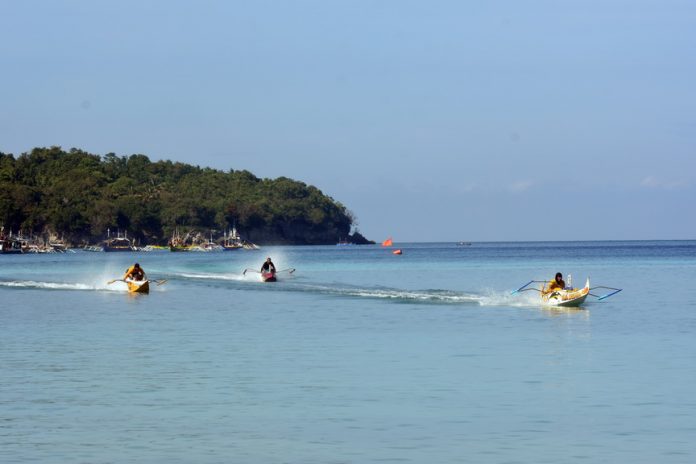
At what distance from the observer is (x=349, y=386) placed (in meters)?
27.7

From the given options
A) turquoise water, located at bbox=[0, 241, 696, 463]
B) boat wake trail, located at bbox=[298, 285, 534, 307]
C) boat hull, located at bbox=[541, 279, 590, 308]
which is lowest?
turquoise water, located at bbox=[0, 241, 696, 463]

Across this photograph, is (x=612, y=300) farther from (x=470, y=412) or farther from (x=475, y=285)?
(x=470, y=412)

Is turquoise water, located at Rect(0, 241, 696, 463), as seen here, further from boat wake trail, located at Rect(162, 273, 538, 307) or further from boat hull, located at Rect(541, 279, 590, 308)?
boat wake trail, located at Rect(162, 273, 538, 307)

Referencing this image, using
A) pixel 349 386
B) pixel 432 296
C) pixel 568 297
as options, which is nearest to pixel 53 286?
pixel 432 296

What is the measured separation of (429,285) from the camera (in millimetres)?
87562

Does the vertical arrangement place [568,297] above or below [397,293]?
above

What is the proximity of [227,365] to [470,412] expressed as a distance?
9990 mm

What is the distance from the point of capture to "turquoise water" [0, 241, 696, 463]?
67.8ft

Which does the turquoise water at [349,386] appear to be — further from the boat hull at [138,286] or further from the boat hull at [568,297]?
the boat hull at [138,286]

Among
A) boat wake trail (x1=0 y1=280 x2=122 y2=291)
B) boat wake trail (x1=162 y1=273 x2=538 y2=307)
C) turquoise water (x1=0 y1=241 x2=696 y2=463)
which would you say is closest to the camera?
turquoise water (x1=0 y1=241 x2=696 y2=463)

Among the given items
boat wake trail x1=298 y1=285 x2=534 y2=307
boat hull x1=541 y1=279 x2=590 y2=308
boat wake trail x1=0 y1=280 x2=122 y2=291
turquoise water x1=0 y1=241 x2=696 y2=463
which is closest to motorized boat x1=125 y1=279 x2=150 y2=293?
boat wake trail x1=0 y1=280 x2=122 y2=291

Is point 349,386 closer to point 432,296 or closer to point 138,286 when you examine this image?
point 432,296

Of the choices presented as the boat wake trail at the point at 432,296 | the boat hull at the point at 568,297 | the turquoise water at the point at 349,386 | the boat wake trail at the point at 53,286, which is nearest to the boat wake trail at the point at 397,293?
the boat wake trail at the point at 432,296

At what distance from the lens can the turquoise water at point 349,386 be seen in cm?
2067
